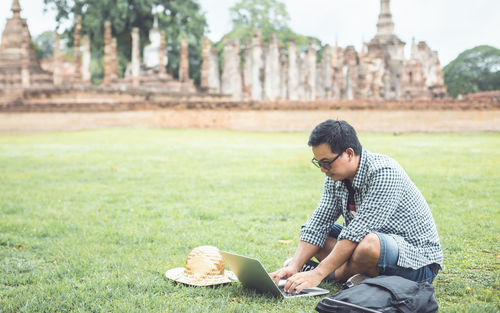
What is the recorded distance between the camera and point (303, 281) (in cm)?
307

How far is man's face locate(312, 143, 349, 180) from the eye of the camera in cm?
310

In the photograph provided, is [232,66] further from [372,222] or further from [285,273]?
[372,222]

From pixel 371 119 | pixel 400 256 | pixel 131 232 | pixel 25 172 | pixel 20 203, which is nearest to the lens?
pixel 400 256

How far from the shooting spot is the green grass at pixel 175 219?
3.20 m

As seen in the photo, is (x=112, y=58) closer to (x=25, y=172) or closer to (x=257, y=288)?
(x=25, y=172)

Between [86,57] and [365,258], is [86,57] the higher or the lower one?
the higher one

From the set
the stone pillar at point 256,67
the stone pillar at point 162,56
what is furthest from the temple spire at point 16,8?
the stone pillar at point 256,67

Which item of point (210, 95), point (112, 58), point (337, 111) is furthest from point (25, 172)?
point (112, 58)

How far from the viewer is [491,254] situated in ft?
13.4

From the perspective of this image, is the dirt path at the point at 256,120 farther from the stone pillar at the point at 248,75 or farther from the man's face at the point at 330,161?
the man's face at the point at 330,161

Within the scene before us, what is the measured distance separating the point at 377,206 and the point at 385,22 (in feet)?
119

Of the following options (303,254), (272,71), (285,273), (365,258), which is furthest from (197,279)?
(272,71)

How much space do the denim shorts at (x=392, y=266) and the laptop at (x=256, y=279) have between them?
40 centimetres

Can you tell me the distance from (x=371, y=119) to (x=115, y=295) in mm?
16331
